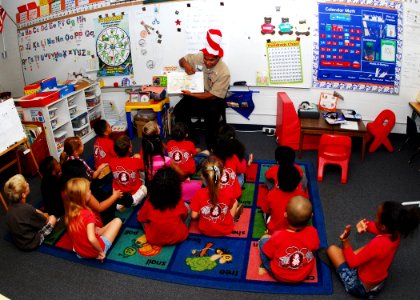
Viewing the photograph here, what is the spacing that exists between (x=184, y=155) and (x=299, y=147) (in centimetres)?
157

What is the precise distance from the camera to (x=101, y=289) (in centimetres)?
262

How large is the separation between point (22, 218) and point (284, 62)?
3709 mm

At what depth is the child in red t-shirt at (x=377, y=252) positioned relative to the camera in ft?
7.11

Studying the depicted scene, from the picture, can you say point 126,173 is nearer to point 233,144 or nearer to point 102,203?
point 102,203

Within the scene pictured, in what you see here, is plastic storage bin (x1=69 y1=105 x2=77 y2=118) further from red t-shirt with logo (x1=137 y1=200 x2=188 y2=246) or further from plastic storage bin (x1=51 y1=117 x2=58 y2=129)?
red t-shirt with logo (x1=137 y1=200 x2=188 y2=246)

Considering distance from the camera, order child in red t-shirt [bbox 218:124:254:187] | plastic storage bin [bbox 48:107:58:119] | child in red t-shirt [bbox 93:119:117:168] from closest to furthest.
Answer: child in red t-shirt [bbox 218:124:254:187] < child in red t-shirt [bbox 93:119:117:168] < plastic storage bin [bbox 48:107:58:119]

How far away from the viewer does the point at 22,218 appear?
9.57 ft

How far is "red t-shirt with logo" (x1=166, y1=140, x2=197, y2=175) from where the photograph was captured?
12.3 ft

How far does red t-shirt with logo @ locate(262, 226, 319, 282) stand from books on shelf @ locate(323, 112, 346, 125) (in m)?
2.23

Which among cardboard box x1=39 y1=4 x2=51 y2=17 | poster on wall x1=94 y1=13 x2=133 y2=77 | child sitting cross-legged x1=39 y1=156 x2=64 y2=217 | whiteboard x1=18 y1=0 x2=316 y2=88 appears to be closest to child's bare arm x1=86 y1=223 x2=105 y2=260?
child sitting cross-legged x1=39 y1=156 x2=64 y2=217

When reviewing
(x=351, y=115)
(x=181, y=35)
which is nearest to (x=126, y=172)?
(x=181, y=35)

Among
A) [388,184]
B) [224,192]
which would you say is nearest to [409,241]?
[388,184]

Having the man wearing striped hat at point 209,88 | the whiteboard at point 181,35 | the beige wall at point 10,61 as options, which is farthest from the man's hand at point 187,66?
the beige wall at point 10,61

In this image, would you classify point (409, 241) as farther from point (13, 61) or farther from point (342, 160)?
point (13, 61)
